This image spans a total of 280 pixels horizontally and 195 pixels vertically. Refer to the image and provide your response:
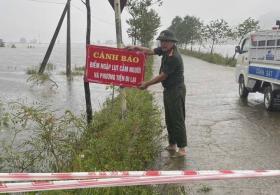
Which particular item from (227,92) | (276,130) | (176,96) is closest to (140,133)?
(176,96)

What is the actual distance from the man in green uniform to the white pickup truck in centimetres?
475

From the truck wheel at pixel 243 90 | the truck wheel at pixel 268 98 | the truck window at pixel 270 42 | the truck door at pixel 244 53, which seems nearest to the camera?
the truck wheel at pixel 268 98

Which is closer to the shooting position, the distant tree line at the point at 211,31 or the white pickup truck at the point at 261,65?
the white pickup truck at the point at 261,65

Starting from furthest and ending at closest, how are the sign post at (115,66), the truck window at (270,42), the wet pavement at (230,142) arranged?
the truck window at (270,42) → the sign post at (115,66) → the wet pavement at (230,142)

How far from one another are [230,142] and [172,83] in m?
2.11

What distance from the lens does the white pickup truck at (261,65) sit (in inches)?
442

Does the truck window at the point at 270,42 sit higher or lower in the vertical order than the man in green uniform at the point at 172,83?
higher

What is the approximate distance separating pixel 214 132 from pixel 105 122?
8.24 ft

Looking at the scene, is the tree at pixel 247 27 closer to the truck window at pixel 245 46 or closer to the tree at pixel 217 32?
the tree at pixel 217 32

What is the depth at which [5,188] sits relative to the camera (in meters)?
3.40

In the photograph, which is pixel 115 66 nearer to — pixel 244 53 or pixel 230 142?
pixel 230 142

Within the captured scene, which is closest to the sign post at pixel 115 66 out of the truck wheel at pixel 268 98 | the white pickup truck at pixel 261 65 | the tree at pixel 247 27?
the white pickup truck at pixel 261 65

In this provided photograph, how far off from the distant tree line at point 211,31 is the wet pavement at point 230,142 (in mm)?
9350

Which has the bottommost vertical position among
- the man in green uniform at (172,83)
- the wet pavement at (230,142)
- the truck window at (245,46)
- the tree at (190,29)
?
the wet pavement at (230,142)
